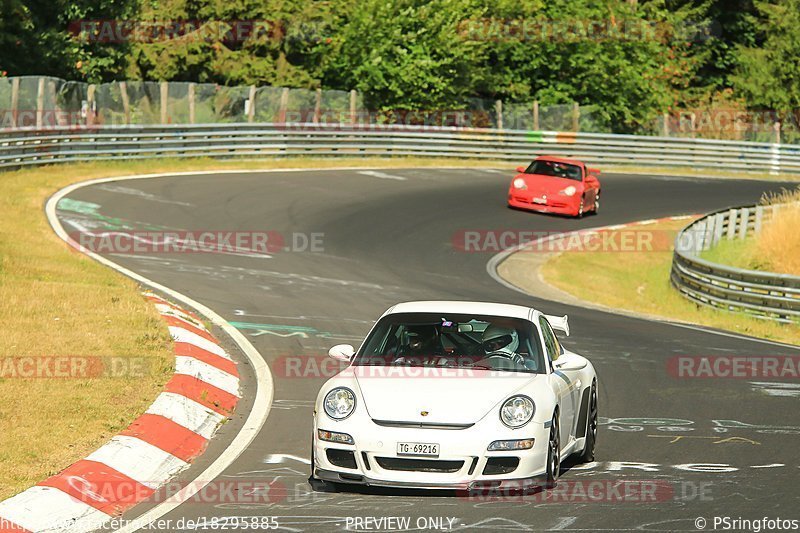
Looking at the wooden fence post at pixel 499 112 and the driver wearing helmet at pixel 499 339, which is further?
the wooden fence post at pixel 499 112

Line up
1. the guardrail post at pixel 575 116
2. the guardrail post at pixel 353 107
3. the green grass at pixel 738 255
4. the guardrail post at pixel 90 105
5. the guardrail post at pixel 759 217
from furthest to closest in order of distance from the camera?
1. the guardrail post at pixel 575 116
2. the guardrail post at pixel 353 107
3. the guardrail post at pixel 90 105
4. the guardrail post at pixel 759 217
5. the green grass at pixel 738 255

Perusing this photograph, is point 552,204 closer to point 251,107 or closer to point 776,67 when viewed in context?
point 251,107

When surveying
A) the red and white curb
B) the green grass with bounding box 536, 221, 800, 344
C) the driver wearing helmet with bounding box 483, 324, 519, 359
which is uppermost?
the driver wearing helmet with bounding box 483, 324, 519, 359

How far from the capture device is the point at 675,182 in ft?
136

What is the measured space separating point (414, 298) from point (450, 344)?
8706 millimetres

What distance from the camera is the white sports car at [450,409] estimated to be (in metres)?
8.13

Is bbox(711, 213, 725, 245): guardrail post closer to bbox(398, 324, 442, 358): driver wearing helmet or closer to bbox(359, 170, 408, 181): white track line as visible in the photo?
bbox(359, 170, 408, 181): white track line

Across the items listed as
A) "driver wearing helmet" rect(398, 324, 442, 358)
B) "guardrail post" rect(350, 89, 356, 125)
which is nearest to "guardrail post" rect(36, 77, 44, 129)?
"guardrail post" rect(350, 89, 356, 125)

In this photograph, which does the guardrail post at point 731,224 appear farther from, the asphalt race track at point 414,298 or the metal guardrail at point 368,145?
the metal guardrail at point 368,145

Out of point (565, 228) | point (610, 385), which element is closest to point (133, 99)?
point (565, 228)

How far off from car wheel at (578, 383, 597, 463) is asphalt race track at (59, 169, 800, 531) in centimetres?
11

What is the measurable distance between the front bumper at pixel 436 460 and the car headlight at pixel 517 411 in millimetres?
73

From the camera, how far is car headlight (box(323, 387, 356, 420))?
8.43 metres

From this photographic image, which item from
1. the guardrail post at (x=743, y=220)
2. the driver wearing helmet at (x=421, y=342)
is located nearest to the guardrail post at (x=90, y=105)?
the guardrail post at (x=743, y=220)
